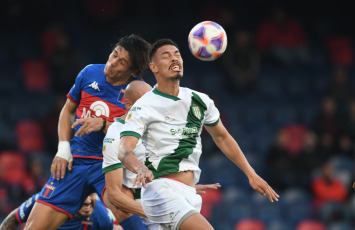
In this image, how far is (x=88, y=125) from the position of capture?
19.7 feet

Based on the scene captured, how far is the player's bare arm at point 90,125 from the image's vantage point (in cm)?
597

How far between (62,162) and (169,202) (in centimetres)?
155

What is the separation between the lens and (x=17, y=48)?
12.8 m

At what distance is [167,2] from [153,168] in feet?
31.6

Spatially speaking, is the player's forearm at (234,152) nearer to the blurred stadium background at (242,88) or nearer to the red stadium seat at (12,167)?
Answer: the blurred stadium background at (242,88)

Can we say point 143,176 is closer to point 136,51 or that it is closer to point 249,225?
point 136,51

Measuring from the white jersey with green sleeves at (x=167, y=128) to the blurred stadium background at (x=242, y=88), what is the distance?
4.76 m

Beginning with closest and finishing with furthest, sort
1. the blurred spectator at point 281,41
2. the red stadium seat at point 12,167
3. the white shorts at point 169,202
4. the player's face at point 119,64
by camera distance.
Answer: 1. the white shorts at point 169,202
2. the player's face at point 119,64
3. the red stadium seat at point 12,167
4. the blurred spectator at point 281,41

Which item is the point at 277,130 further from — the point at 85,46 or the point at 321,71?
the point at 85,46

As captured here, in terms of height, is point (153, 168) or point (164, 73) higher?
point (164, 73)

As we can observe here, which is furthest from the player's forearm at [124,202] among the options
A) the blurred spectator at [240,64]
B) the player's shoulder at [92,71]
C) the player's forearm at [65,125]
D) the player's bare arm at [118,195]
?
the blurred spectator at [240,64]

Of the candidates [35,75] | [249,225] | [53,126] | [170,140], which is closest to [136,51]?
[170,140]

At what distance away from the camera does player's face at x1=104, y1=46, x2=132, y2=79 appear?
6129mm

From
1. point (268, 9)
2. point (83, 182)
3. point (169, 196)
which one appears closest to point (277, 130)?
point (268, 9)
